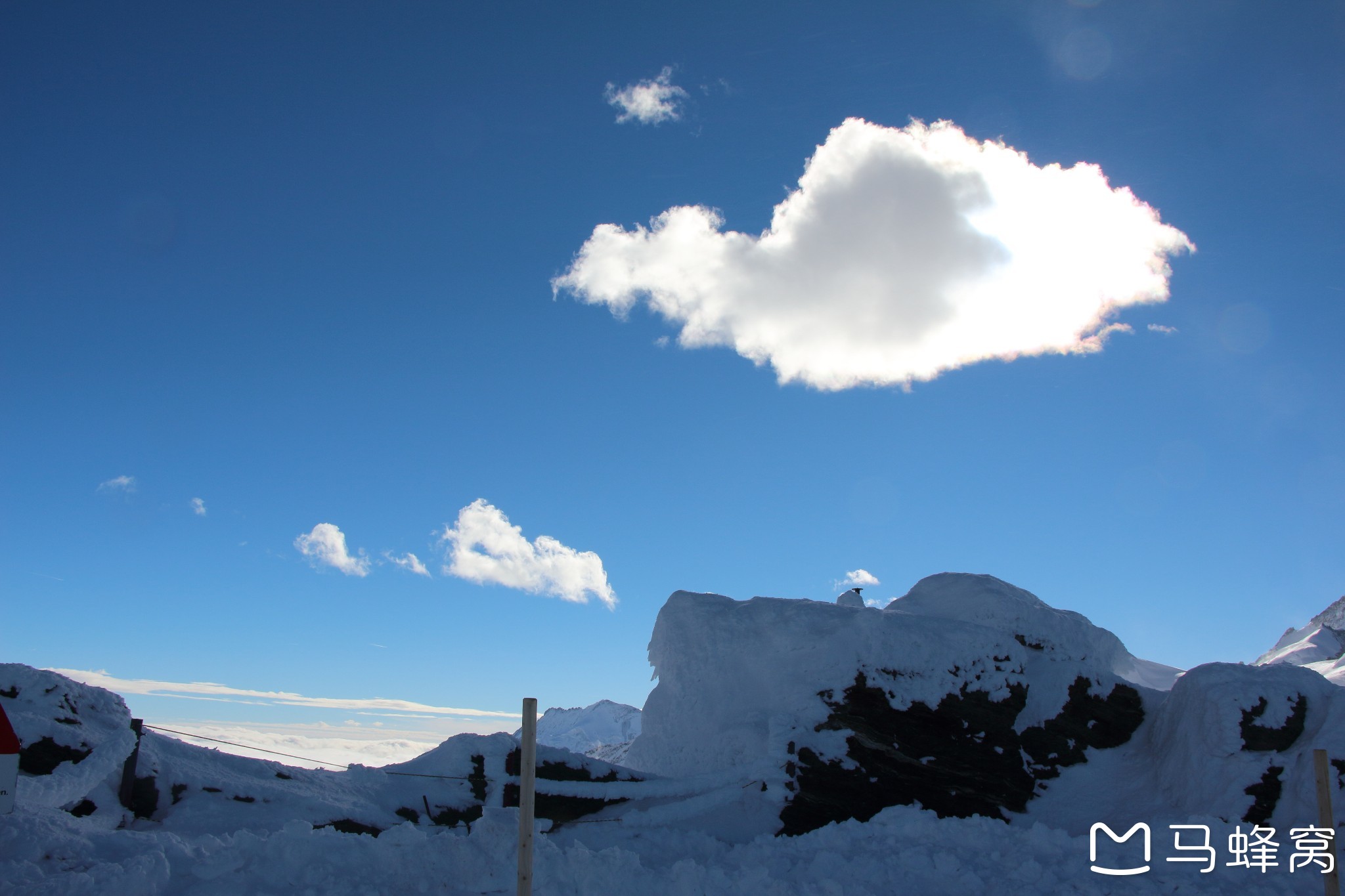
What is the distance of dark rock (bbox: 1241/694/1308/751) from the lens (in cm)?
2272

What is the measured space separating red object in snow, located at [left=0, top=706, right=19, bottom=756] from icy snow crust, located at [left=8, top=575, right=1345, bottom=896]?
2.56m

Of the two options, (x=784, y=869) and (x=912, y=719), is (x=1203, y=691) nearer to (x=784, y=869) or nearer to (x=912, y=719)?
(x=912, y=719)

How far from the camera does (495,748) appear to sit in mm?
21734

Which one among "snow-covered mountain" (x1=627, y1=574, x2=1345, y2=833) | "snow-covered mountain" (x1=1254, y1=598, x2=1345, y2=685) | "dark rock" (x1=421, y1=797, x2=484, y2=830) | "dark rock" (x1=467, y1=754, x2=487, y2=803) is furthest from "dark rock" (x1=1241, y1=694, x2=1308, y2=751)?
"snow-covered mountain" (x1=1254, y1=598, x2=1345, y2=685)

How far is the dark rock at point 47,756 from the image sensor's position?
1549cm

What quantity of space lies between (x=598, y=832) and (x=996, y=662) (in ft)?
50.0

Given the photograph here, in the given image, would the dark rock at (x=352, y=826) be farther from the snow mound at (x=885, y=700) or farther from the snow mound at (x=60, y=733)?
the snow mound at (x=885, y=700)

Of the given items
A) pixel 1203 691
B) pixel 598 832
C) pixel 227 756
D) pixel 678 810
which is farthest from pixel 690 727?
pixel 1203 691

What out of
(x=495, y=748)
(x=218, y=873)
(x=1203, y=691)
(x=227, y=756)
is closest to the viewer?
(x=218, y=873)

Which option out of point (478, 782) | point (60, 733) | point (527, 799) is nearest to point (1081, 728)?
point (478, 782)

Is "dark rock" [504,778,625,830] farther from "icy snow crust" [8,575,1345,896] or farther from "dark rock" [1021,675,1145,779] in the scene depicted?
"dark rock" [1021,675,1145,779]

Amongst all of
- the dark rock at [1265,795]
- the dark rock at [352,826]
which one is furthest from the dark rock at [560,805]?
the dark rock at [1265,795]

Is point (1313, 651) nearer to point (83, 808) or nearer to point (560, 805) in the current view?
point (560, 805)

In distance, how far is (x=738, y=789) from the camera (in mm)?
22516
